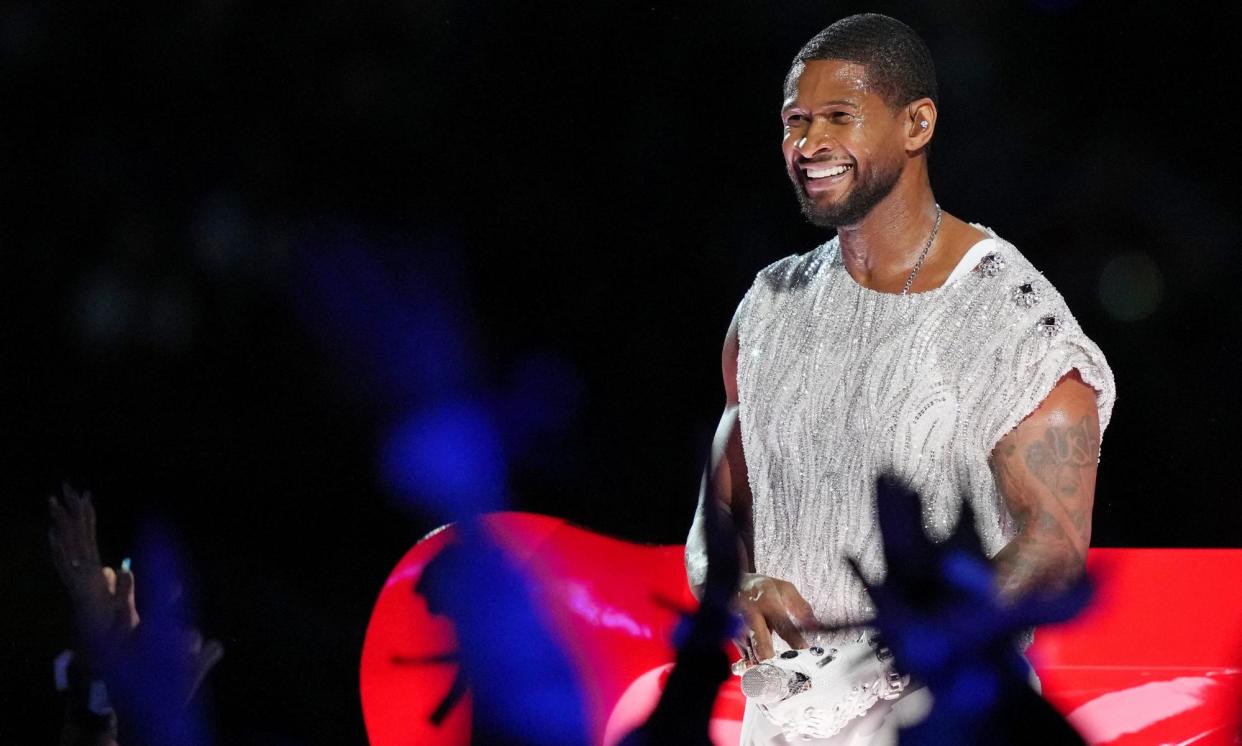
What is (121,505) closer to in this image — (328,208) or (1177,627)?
(328,208)

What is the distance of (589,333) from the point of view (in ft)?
9.91

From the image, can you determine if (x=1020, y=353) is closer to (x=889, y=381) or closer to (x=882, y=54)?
(x=889, y=381)

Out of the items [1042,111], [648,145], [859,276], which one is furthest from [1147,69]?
[859,276]

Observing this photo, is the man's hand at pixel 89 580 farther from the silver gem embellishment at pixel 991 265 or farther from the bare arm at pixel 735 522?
the silver gem embellishment at pixel 991 265

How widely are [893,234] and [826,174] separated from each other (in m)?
0.13

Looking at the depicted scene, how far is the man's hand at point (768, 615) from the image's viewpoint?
5.04 feet

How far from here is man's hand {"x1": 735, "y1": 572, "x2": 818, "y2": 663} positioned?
5.04 ft

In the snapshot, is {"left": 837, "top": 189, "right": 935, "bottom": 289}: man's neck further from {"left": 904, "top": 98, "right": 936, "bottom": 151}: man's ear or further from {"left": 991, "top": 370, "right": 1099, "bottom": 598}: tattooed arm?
{"left": 991, "top": 370, "right": 1099, "bottom": 598}: tattooed arm

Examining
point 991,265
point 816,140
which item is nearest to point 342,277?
point 816,140

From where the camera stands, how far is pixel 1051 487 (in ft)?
4.70

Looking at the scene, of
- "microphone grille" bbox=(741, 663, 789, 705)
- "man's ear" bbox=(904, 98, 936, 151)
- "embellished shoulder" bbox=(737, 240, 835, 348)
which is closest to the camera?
"microphone grille" bbox=(741, 663, 789, 705)

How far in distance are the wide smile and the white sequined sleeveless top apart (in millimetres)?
153

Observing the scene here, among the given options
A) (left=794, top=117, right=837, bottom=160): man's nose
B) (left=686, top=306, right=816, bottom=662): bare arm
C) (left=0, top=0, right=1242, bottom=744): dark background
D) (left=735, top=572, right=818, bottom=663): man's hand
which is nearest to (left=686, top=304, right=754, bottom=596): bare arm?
(left=686, top=306, right=816, bottom=662): bare arm

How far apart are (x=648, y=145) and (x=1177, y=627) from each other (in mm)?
1497
